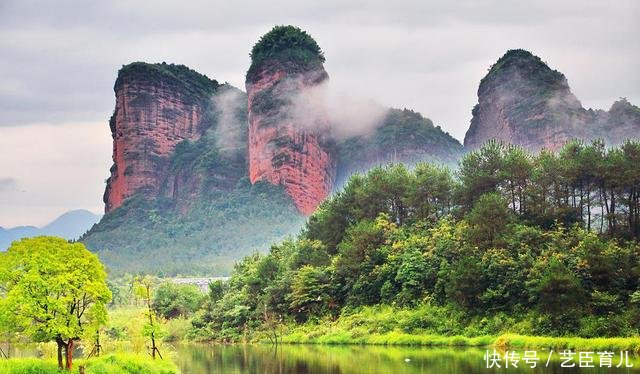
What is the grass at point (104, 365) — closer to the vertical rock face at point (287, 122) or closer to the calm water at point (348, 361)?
the calm water at point (348, 361)

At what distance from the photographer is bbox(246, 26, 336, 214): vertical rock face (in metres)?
152

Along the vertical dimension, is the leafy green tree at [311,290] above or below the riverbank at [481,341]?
above

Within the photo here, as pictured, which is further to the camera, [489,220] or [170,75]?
[170,75]

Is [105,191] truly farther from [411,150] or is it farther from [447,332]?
[447,332]

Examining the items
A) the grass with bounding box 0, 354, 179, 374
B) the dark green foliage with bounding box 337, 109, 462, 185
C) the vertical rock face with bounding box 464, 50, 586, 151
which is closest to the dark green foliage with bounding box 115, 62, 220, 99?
the dark green foliage with bounding box 337, 109, 462, 185

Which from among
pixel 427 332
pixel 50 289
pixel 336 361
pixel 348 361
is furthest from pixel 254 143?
pixel 50 289

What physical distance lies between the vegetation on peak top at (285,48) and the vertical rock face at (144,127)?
25.1 m

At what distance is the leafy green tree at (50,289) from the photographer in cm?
3309

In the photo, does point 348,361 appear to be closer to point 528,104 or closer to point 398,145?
point 528,104

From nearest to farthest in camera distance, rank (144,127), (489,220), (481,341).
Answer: (481,341) → (489,220) → (144,127)

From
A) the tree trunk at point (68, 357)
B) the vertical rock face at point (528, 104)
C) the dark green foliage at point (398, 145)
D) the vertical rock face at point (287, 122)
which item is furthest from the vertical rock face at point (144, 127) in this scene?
the tree trunk at point (68, 357)

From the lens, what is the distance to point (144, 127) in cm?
17538

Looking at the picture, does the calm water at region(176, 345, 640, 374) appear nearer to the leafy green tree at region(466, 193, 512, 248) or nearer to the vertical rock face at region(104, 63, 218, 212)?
the leafy green tree at region(466, 193, 512, 248)

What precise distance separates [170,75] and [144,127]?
12114 mm
